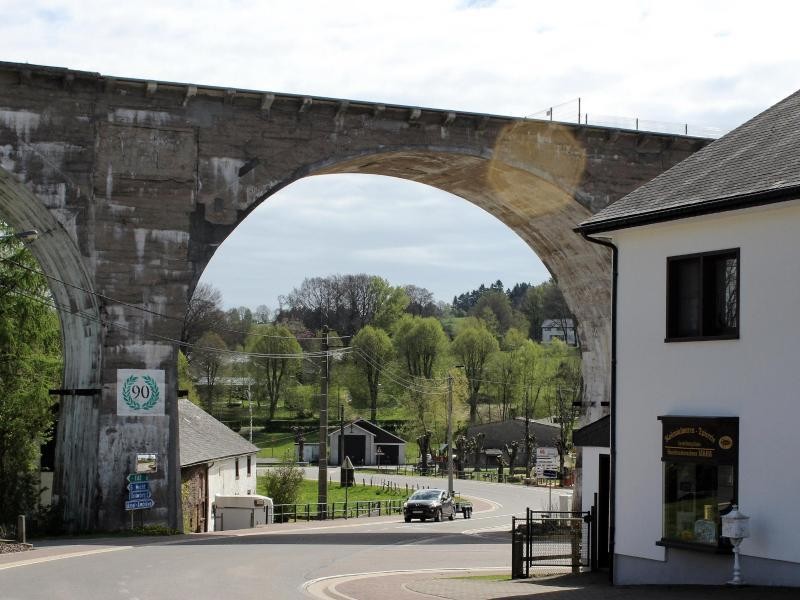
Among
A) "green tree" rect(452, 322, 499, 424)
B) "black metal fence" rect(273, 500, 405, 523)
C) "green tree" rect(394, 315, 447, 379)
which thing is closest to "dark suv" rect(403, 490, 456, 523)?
"black metal fence" rect(273, 500, 405, 523)

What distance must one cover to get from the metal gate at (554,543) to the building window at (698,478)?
3.78 meters

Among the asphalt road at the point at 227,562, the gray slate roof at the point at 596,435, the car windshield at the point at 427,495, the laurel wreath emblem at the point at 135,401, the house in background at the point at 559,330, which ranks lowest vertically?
the car windshield at the point at 427,495

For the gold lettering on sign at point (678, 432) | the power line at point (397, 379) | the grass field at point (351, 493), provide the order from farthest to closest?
the power line at point (397, 379), the grass field at point (351, 493), the gold lettering on sign at point (678, 432)

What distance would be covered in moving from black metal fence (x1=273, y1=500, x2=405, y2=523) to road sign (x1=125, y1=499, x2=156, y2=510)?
1936 centimetres

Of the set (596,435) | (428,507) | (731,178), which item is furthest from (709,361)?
(428,507)

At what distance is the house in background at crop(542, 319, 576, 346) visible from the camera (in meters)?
155

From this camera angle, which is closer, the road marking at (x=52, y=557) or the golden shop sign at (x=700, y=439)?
the golden shop sign at (x=700, y=439)

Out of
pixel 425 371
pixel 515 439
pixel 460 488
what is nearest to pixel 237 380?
pixel 425 371

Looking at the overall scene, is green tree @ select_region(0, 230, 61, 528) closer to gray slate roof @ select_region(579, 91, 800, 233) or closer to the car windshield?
the car windshield

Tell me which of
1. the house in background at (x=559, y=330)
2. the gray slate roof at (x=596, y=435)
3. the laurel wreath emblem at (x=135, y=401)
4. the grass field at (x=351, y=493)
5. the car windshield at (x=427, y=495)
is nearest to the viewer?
the gray slate roof at (x=596, y=435)

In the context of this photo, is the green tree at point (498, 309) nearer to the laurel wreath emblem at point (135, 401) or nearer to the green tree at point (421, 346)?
the green tree at point (421, 346)

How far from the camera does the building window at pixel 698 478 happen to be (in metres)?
17.4

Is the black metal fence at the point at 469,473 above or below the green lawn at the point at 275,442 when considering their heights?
below

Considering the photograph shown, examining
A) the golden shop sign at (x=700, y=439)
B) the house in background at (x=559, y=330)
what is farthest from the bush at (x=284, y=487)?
the house in background at (x=559, y=330)
